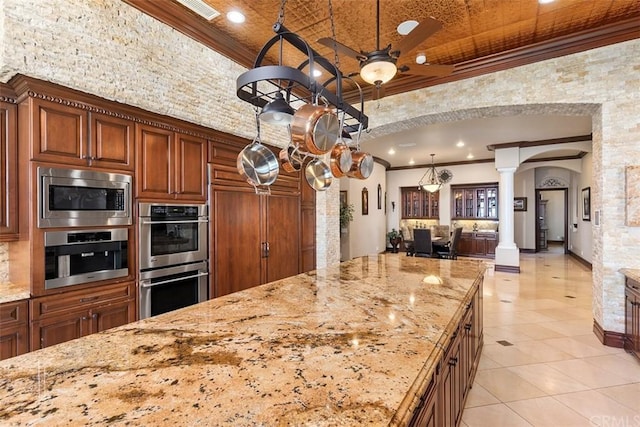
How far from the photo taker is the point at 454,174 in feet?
33.6

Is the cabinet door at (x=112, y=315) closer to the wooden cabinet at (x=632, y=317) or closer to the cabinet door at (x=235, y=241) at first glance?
the cabinet door at (x=235, y=241)

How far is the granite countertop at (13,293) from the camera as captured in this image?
200cm

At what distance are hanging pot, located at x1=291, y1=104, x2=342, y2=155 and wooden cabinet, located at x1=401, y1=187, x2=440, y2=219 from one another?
979 cm

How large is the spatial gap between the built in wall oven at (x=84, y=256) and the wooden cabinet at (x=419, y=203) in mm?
9720

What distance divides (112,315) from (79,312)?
25cm

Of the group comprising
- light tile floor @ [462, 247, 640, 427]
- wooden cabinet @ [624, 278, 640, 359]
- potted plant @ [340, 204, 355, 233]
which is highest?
potted plant @ [340, 204, 355, 233]

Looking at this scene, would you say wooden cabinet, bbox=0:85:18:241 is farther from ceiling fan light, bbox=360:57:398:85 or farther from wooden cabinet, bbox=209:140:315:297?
ceiling fan light, bbox=360:57:398:85

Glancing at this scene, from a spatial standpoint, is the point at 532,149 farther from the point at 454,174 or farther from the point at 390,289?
the point at 390,289

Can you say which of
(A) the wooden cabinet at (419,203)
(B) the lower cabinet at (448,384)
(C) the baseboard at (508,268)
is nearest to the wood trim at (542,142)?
(C) the baseboard at (508,268)

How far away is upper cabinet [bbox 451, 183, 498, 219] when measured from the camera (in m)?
9.79

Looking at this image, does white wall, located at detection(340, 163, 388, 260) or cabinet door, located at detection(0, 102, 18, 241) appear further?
white wall, located at detection(340, 163, 388, 260)

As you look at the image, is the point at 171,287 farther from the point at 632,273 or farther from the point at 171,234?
the point at 632,273

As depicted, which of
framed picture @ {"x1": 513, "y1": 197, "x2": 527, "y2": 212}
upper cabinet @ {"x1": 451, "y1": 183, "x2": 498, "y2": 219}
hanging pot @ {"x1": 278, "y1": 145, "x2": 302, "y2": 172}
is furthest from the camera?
framed picture @ {"x1": 513, "y1": 197, "x2": 527, "y2": 212}

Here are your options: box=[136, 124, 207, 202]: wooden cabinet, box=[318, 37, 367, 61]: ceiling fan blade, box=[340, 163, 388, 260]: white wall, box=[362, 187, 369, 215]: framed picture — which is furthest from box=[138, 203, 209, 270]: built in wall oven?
box=[362, 187, 369, 215]: framed picture
